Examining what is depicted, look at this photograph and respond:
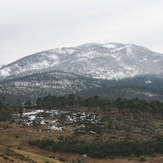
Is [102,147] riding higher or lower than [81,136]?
lower

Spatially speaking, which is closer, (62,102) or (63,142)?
(63,142)

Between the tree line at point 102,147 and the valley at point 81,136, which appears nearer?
the valley at point 81,136

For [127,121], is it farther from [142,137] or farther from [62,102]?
[62,102]

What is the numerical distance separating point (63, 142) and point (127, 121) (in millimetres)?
37010

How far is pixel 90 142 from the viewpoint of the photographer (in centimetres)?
8431

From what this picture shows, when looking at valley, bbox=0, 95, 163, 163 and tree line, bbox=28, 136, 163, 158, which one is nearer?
valley, bbox=0, 95, 163, 163

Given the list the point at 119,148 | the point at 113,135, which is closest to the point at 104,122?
the point at 113,135

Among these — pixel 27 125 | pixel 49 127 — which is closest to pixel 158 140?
pixel 49 127

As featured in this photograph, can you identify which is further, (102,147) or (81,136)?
(81,136)

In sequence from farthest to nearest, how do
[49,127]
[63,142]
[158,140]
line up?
[49,127]
[158,140]
[63,142]

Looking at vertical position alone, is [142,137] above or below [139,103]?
below

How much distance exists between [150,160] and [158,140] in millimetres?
19752

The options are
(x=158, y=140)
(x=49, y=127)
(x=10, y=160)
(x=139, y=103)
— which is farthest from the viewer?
(x=139, y=103)

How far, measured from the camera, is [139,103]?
137m
